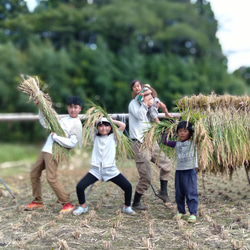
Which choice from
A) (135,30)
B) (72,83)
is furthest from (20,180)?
(135,30)

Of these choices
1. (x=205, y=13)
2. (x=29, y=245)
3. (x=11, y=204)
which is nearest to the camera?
(x=29, y=245)

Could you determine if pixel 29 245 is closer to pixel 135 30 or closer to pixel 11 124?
pixel 11 124

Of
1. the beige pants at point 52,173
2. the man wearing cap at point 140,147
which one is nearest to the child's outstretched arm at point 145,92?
the man wearing cap at point 140,147

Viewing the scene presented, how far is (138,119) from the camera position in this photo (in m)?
4.34

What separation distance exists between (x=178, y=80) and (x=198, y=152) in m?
19.6

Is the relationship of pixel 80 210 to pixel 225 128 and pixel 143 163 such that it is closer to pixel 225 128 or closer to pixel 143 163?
pixel 143 163

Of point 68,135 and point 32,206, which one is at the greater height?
point 68,135

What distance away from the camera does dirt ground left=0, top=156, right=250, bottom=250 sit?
3232mm

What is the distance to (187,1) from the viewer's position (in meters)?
30.4

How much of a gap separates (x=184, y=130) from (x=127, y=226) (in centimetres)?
122

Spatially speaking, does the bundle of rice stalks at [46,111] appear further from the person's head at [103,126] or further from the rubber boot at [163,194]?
the rubber boot at [163,194]

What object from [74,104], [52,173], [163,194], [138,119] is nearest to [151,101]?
[138,119]

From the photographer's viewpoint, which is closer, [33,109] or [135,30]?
[33,109]

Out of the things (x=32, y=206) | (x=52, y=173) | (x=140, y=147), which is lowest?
(x=32, y=206)
